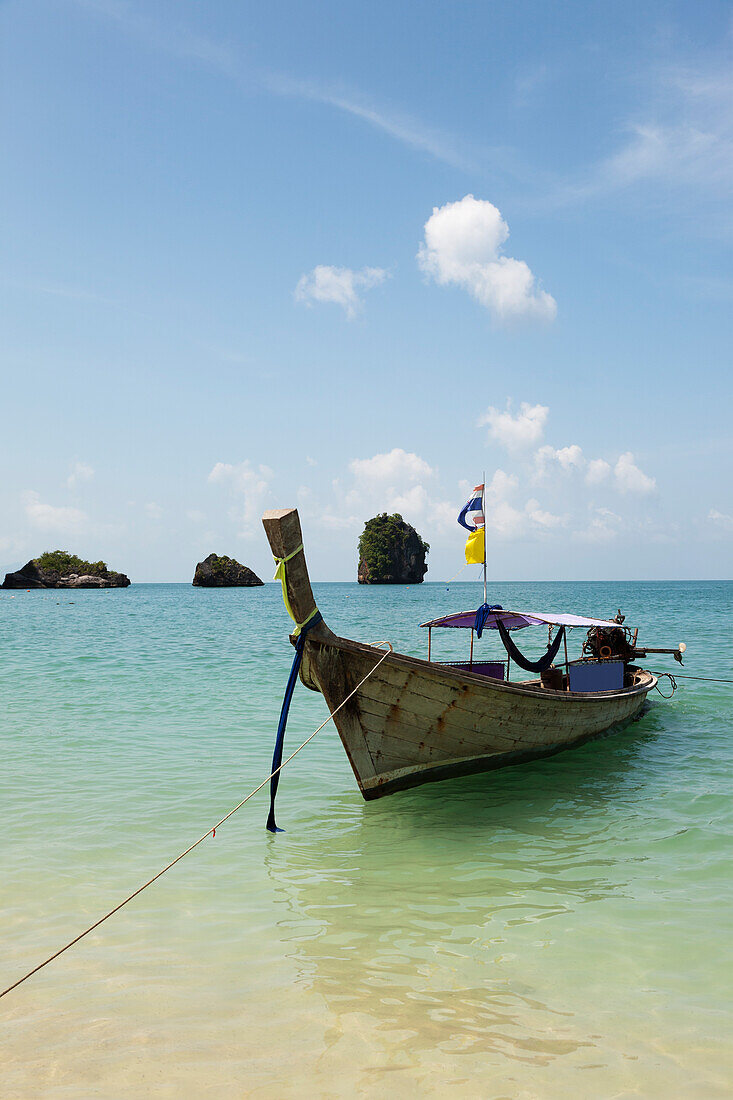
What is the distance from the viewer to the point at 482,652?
25891mm

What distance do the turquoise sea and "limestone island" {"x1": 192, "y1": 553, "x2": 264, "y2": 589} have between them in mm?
122472

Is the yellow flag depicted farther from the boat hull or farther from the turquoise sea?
the turquoise sea

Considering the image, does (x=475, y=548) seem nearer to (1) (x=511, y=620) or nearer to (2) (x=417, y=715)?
(1) (x=511, y=620)

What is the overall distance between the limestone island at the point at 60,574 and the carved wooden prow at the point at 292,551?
398 feet

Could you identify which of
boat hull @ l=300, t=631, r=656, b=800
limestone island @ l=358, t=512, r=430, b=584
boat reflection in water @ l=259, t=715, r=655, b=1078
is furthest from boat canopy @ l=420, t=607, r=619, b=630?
limestone island @ l=358, t=512, r=430, b=584

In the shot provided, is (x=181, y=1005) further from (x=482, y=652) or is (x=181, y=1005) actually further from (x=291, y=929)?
(x=482, y=652)

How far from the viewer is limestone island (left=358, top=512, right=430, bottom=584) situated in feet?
408

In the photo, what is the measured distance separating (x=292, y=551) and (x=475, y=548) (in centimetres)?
361

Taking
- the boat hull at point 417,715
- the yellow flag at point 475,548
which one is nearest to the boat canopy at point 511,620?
the yellow flag at point 475,548

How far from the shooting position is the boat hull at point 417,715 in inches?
290

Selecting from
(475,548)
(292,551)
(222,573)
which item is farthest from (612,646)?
(222,573)

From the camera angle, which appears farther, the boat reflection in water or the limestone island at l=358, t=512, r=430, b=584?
the limestone island at l=358, t=512, r=430, b=584

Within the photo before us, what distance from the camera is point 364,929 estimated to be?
16.8 ft

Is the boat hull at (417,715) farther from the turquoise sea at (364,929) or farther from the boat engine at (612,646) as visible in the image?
the boat engine at (612,646)
